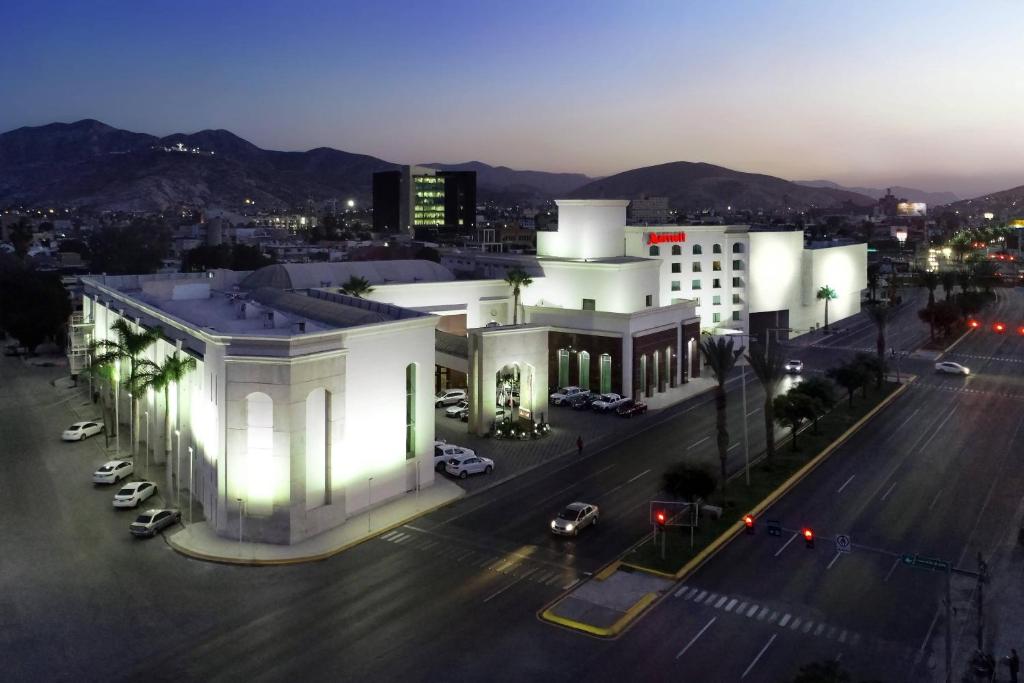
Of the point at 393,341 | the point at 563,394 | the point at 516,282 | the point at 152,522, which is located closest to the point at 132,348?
the point at 152,522

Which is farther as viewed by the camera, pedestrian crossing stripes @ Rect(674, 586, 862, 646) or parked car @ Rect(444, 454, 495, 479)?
parked car @ Rect(444, 454, 495, 479)

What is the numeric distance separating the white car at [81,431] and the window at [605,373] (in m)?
36.1

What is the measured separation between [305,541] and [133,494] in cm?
1050

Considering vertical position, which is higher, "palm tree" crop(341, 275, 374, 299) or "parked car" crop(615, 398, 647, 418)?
"palm tree" crop(341, 275, 374, 299)

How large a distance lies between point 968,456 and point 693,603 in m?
26.8

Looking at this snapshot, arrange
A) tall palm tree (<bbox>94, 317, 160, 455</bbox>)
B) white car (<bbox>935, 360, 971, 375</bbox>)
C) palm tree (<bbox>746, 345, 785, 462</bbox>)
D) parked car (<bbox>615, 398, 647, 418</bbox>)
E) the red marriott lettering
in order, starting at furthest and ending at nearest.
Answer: the red marriott lettering → white car (<bbox>935, 360, 971, 375</bbox>) → parked car (<bbox>615, 398, 647, 418</bbox>) → tall palm tree (<bbox>94, 317, 160, 455</bbox>) → palm tree (<bbox>746, 345, 785, 462</bbox>)

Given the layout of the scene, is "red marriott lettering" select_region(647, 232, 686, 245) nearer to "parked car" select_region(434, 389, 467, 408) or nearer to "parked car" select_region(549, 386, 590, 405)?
"parked car" select_region(549, 386, 590, 405)

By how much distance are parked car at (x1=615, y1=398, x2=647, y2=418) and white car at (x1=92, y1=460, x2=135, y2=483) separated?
1253 inches

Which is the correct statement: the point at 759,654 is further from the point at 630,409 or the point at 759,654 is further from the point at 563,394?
the point at 563,394

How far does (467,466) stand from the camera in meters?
42.9

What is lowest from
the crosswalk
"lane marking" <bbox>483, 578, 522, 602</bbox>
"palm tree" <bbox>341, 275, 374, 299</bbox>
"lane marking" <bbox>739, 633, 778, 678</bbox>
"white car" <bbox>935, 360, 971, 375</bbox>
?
"lane marking" <bbox>739, 633, 778, 678</bbox>

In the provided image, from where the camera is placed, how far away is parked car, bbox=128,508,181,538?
34.2 metres

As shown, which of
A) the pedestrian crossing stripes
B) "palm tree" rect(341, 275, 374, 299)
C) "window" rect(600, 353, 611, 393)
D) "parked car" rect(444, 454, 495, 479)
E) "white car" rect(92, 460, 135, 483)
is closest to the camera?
the pedestrian crossing stripes

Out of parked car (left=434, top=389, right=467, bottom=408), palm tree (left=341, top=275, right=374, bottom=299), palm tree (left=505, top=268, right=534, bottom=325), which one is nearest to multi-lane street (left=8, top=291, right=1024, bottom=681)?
parked car (left=434, top=389, right=467, bottom=408)
